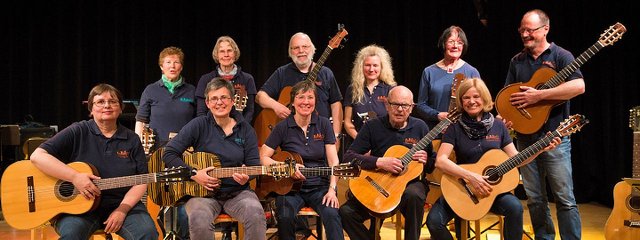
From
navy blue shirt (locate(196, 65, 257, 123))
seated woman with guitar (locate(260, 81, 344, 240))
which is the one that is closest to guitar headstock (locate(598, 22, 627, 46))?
seated woman with guitar (locate(260, 81, 344, 240))

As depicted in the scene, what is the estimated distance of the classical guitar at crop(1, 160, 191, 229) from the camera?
4.29 meters

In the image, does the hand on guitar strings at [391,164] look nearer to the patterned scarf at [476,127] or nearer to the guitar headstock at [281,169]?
the patterned scarf at [476,127]

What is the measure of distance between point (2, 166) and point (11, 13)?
210 centimetres

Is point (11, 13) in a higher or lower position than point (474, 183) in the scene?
higher

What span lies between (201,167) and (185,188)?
186mm

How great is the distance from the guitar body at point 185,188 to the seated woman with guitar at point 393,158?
1.00 m

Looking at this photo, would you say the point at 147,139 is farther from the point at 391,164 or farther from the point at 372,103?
the point at 391,164

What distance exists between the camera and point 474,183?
4750 millimetres

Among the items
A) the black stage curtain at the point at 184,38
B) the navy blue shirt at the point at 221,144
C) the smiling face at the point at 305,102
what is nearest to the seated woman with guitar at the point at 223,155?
the navy blue shirt at the point at 221,144

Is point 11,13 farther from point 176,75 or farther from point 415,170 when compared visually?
point 415,170

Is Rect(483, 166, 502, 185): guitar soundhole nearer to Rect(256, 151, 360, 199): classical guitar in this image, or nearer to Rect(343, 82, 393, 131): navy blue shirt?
Rect(256, 151, 360, 199): classical guitar

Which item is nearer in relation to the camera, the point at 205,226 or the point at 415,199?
the point at 205,226

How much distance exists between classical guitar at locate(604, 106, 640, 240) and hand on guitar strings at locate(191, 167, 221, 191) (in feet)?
10.0

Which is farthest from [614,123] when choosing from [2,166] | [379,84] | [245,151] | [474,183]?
[2,166]
